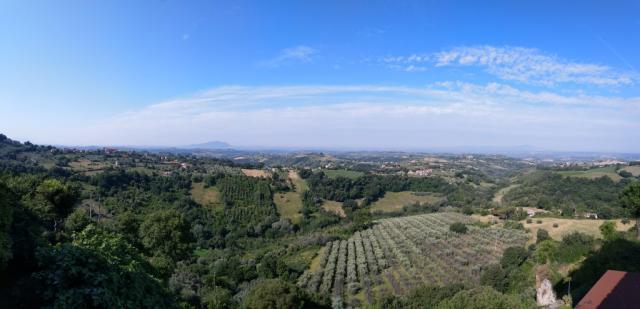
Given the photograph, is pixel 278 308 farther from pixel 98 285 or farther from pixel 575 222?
pixel 575 222

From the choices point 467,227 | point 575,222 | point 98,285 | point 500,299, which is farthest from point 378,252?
point 98,285

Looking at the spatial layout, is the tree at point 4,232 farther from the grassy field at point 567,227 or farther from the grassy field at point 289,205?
the grassy field at point 289,205

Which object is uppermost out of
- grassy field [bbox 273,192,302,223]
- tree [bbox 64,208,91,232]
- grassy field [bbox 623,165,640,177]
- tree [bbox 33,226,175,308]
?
tree [bbox 33,226,175,308]

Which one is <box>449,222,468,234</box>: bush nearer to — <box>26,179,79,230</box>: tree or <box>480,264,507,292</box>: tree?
<box>480,264,507,292</box>: tree

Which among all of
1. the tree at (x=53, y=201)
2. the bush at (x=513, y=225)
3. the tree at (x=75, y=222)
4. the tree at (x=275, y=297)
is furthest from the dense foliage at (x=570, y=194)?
the tree at (x=53, y=201)

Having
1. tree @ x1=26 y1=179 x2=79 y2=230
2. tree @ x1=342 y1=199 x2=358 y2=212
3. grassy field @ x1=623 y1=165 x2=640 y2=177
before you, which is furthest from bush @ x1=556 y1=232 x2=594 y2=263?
grassy field @ x1=623 y1=165 x2=640 y2=177

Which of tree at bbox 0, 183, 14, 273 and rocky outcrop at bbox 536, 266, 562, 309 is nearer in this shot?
tree at bbox 0, 183, 14, 273

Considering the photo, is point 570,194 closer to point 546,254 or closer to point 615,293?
point 546,254
